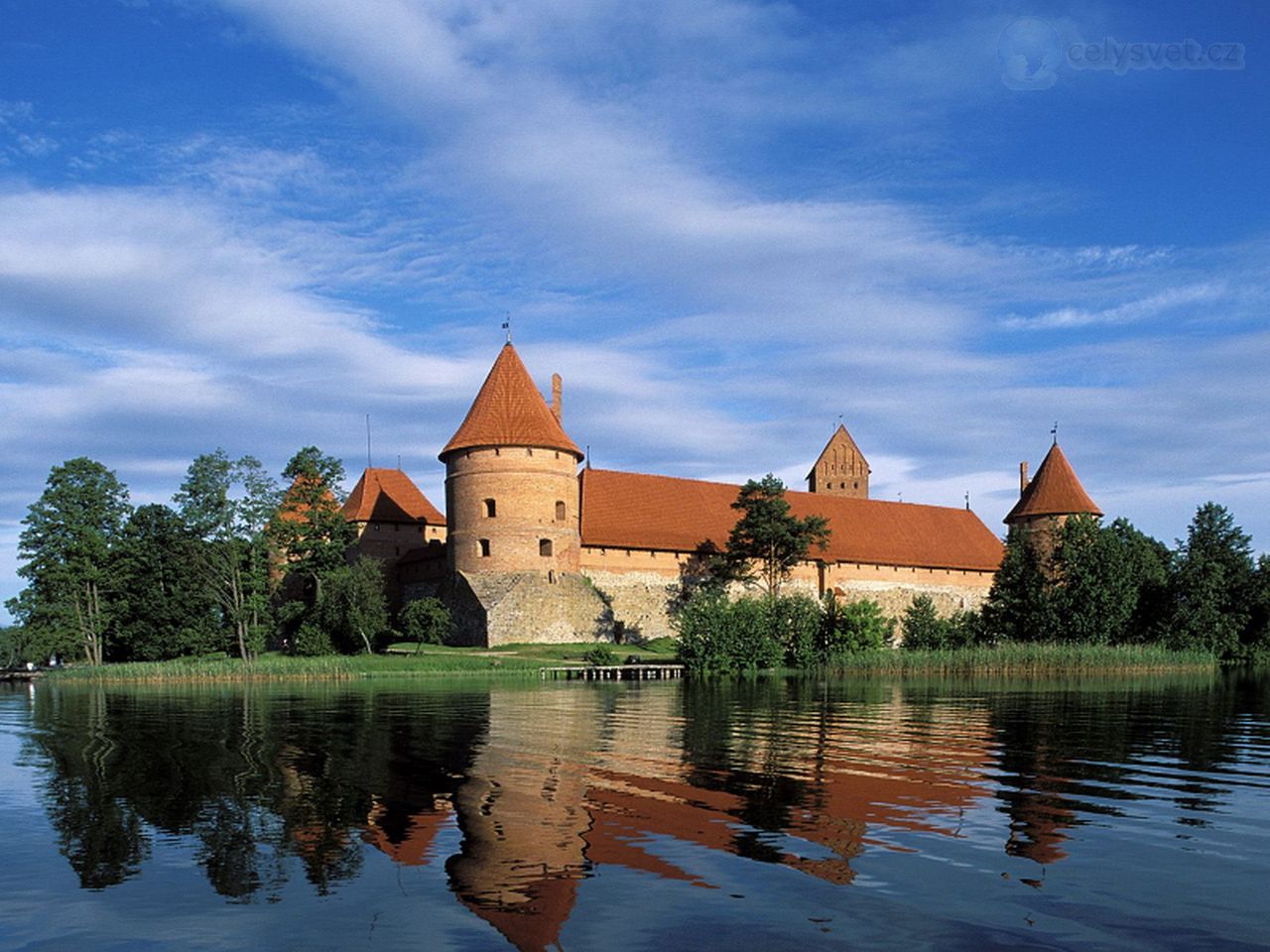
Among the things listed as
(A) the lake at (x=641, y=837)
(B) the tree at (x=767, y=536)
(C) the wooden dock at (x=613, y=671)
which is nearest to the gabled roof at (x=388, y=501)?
(B) the tree at (x=767, y=536)

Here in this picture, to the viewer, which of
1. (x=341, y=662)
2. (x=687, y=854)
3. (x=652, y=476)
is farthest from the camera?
(x=652, y=476)

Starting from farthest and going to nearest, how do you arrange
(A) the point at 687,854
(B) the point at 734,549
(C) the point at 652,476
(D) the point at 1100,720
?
(C) the point at 652,476, (B) the point at 734,549, (D) the point at 1100,720, (A) the point at 687,854

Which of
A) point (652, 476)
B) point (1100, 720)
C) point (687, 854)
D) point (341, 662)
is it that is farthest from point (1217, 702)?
point (652, 476)

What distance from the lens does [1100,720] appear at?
1703 cm

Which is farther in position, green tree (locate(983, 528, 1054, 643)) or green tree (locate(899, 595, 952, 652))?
green tree (locate(983, 528, 1054, 643))

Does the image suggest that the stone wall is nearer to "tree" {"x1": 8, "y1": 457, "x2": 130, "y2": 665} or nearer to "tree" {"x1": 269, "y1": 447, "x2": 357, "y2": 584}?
"tree" {"x1": 269, "y1": 447, "x2": 357, "y2": 584}

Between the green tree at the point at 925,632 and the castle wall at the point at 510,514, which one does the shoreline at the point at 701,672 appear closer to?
the green tree at the point at 925,632

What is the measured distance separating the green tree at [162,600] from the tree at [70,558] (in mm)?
706

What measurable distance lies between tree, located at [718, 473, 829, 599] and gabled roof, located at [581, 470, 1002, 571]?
5.45 ft

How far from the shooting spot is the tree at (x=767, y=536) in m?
42.9

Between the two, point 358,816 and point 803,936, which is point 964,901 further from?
point 358,816

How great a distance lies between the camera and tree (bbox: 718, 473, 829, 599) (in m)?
42.9

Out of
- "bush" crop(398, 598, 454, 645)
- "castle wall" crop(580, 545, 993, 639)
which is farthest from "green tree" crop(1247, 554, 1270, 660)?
"bush" crop(398, 598, 454, 645)

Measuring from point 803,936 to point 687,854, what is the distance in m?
1.80
